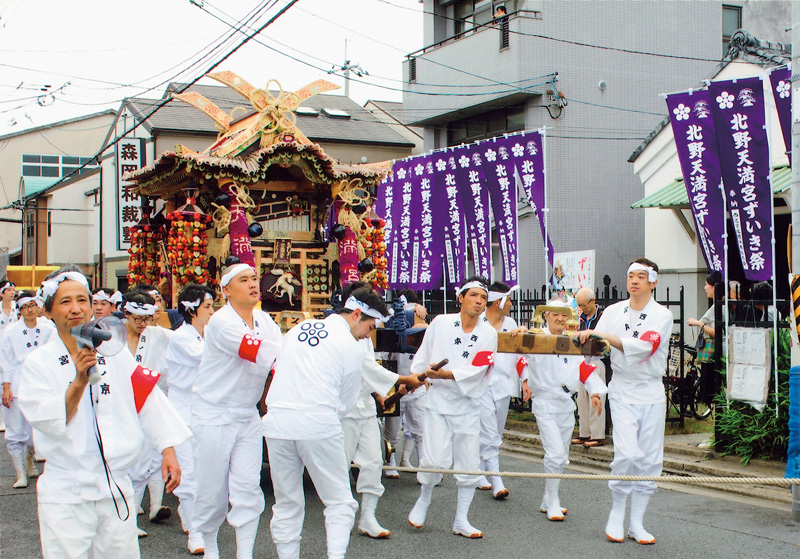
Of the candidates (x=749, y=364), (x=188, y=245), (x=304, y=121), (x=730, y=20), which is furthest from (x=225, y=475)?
(x=304, y=121)

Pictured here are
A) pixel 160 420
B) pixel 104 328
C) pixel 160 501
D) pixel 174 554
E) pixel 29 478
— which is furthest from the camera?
pixel 29 478

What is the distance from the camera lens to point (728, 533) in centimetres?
641

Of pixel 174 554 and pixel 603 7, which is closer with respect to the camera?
pixel 174 554

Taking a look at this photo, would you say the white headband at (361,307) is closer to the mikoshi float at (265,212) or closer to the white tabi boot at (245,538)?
the white tabi boot at (245,538)

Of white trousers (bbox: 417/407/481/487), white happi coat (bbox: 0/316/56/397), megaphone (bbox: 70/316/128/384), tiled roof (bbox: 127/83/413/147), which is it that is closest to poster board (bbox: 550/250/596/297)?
white trousers (bbox: 417/407/481/487)

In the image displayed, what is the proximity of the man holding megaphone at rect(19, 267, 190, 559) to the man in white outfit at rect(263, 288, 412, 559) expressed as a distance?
3.25ft

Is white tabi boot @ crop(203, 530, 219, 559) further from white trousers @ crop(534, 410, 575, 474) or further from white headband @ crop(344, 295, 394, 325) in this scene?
white trousers @ crop(534, 410, 575, 474)

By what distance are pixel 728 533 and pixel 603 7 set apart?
1499cm

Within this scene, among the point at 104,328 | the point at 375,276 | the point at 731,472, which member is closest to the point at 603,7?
the point at 375,276

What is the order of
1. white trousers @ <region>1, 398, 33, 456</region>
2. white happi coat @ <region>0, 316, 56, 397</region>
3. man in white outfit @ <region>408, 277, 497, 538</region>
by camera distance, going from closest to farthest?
man in white outfit @ <region>408, 277, 497, 538</region>, white trousers @ <region>1, 398, 33, 456</region>, white happi coat @ <region>0, 316, 56, 397</region>

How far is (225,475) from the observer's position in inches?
208

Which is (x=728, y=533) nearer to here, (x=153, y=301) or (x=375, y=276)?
(x=153, y=301)

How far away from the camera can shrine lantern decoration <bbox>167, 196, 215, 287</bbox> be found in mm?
10250

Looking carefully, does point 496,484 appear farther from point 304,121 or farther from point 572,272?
point 304,121
